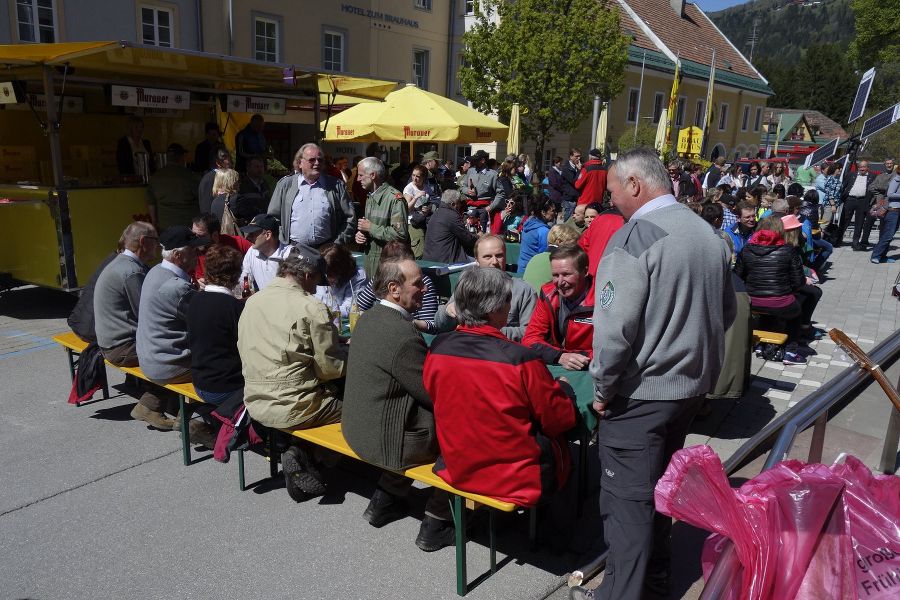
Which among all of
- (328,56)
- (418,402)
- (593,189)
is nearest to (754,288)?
(593,189)

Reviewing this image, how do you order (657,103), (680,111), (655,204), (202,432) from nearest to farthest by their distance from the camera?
(655,204) → (202,432) → (657,103) → (680,111)

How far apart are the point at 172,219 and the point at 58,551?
19.6 ft

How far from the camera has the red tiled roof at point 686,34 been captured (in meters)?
36.2

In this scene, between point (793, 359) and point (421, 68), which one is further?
point (421, 68)

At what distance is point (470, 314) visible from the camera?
323cm

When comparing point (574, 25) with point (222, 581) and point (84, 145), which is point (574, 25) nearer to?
point (84, 145)

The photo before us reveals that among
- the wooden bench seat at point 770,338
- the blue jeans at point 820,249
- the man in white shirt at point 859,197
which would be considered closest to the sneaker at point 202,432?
the wooden bench seat at point 770,338

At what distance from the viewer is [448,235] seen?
717cm

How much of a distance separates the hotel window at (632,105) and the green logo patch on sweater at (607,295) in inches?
1279

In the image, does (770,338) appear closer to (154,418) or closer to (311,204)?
(311,204)

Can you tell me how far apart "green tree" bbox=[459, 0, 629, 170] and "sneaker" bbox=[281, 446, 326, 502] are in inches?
805

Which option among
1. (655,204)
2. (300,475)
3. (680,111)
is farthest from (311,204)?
(680,111)

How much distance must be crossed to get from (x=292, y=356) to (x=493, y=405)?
4.53 ft

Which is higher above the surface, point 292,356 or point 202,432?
point 292,356
